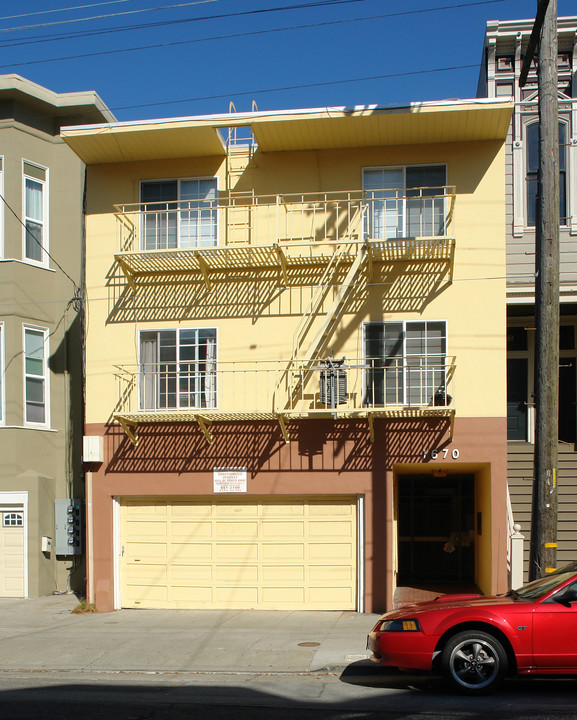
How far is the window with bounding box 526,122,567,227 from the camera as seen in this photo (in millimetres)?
17953

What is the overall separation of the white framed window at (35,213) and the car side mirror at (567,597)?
13.5 metres

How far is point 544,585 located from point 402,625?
169cm

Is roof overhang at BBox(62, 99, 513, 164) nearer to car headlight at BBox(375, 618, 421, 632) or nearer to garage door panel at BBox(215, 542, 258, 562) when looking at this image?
garage door panel at BBox(215, 542, 258, 562)

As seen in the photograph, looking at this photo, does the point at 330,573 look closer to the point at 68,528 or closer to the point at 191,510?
the point at 191,510

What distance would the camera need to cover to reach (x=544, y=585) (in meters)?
9.02

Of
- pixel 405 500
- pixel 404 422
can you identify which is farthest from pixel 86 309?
pixel 405 500

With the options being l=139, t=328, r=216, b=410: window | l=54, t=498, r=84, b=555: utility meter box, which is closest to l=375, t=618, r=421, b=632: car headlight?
l=139, t=328, r=216, b=410: window

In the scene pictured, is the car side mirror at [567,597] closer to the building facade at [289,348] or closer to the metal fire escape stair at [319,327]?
the building facade at [289,348]

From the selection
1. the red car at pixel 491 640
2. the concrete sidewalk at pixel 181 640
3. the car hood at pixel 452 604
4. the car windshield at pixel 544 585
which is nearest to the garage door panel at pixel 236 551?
the concrete sidewalk at pixel 181 640

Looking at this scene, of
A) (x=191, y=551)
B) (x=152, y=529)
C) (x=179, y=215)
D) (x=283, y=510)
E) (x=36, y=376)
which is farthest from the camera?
(x=36, y=376)

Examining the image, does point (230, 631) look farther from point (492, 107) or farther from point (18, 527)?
point (492, 107)

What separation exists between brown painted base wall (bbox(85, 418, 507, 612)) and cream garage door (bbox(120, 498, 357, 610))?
1.11 ft

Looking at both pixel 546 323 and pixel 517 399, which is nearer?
pixel 546 323

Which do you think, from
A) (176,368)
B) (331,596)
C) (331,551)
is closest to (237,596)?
(331,596)
